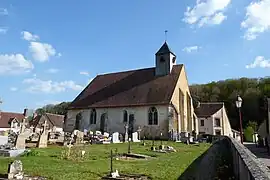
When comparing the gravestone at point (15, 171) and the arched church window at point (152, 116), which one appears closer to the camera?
the gravestone at point (15, 171)

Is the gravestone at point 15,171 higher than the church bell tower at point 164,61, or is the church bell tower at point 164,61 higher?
the church bell tower at point 164,61

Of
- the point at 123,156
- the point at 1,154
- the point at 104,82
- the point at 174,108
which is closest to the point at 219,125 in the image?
the point at 174,108

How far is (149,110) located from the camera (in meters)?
38.2

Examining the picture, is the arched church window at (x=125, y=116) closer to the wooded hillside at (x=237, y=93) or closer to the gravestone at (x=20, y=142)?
the gravestone at (x=20, y=142)

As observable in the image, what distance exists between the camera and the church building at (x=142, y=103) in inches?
1473

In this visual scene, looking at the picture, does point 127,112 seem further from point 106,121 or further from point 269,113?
point 269,113

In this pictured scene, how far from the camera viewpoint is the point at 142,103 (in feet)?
126

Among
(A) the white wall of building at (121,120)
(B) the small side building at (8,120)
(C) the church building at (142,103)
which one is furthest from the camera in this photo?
(B) the small side building at (8,120)

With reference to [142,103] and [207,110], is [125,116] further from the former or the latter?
[207,110]

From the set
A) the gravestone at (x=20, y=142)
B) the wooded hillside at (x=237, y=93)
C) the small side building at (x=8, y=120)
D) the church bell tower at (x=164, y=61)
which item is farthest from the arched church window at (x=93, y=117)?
the wooded hillside at (x=237, y=93)

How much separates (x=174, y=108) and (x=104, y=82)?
585 inches

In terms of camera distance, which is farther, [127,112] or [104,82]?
[104,82]

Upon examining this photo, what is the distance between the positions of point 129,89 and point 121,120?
5090 millimetres

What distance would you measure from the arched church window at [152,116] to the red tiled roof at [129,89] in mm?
1025
